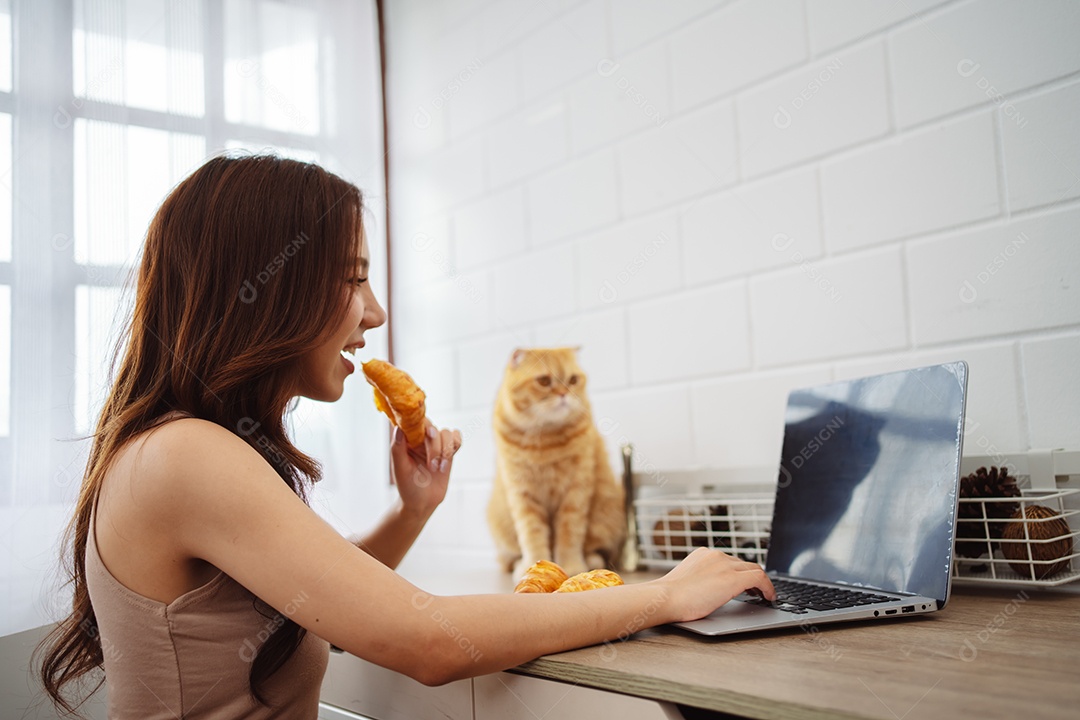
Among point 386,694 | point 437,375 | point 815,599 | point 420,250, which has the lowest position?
point 386,694

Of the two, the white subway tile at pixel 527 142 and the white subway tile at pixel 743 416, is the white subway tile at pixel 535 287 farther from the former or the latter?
the white subway tile at pixel 743 416

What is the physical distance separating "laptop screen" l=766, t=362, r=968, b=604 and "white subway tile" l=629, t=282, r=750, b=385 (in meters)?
0.22

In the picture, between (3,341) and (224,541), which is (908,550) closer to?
(224,541)

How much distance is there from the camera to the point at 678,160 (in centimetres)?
143

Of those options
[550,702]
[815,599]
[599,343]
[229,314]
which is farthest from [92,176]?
[815,599]

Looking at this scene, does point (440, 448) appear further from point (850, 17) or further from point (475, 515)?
point (850, 17)

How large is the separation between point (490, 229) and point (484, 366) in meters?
0.32

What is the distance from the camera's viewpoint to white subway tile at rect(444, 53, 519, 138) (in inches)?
71.0

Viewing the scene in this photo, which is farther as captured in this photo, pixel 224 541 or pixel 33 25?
pixel 33 25

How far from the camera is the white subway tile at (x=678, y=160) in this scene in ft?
4.44

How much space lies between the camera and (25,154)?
58.4 inches

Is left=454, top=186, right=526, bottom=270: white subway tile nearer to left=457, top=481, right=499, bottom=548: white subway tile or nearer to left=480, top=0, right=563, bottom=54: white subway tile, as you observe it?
left=480, top=0, right=563, bottom=54: white subway tile

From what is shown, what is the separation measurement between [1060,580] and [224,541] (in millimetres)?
905

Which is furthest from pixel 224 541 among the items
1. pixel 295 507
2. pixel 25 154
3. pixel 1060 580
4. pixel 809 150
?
pixel 25 154
